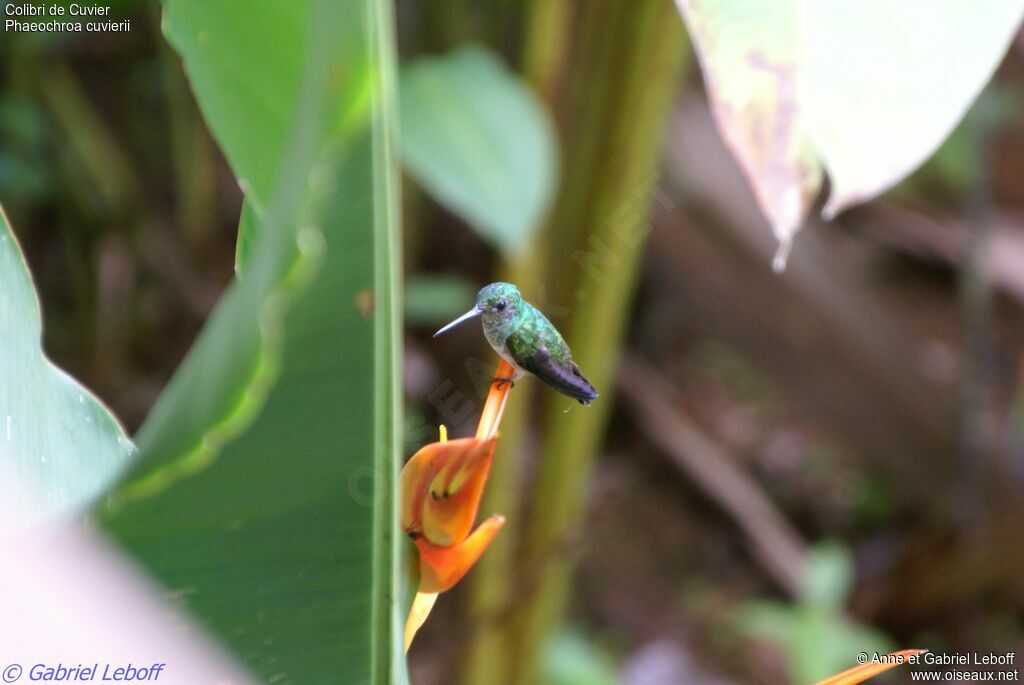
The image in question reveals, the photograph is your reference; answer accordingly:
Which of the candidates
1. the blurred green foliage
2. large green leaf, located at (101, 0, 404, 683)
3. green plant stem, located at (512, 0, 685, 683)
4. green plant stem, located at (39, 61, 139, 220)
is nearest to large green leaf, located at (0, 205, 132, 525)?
large green leaf, located at (101, 0, 404, 683)

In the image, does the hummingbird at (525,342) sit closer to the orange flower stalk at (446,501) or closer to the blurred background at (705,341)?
the orange flower stalk at (446,501)

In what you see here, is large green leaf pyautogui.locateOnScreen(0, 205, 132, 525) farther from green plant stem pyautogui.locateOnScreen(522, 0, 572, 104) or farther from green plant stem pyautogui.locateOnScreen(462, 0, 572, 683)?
green plant stem pyautogui.locateOnScreen(522, 0, 572, 104)

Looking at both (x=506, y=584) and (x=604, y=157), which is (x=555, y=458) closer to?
(x=506, y=584)

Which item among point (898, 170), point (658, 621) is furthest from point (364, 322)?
point (658, 621)

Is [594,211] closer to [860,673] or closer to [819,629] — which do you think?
[819,629]

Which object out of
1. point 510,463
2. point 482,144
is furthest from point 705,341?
point 482,144

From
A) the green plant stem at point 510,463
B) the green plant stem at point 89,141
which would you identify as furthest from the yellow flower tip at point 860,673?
the green plant stem at point 89,141
